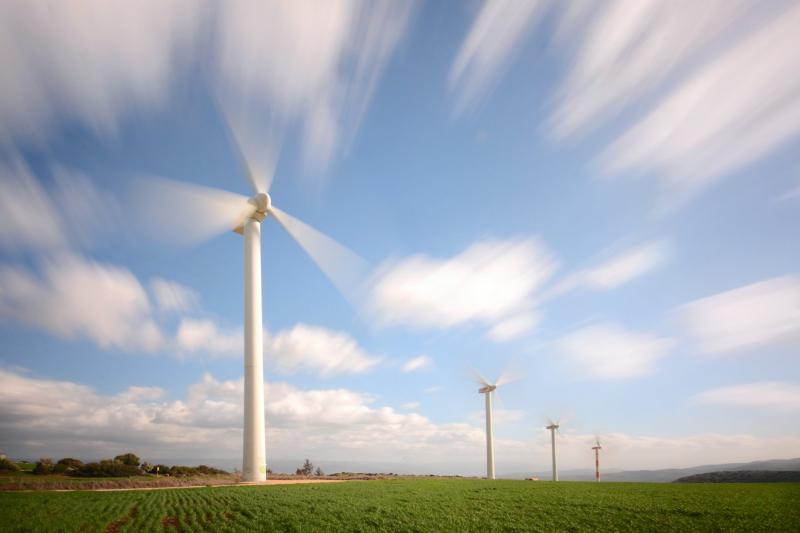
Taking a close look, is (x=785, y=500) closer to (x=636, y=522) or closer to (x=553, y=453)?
(x=636, y=522)

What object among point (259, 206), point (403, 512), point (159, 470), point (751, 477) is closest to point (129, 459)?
point (159, 470)

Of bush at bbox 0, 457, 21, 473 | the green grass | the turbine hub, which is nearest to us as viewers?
the green grass

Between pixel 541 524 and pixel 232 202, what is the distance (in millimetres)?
47617

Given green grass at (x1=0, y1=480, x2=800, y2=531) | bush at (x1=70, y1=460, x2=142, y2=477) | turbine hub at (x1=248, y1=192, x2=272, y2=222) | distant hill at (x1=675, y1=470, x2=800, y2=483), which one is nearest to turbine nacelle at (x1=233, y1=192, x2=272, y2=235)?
turbine hub at (x1=248, y1=192, x2=272, y2=222)

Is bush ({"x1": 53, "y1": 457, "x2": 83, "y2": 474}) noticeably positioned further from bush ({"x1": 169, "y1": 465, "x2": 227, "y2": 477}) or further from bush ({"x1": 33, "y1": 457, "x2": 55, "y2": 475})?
bush ({"x1": 169, "y1": 465, "x2": 227, "y2": 477})

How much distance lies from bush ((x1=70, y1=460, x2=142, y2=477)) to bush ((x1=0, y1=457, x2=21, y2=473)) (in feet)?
28.2

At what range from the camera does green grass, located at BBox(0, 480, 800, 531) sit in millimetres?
26094

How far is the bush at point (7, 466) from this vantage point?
69.7 metres

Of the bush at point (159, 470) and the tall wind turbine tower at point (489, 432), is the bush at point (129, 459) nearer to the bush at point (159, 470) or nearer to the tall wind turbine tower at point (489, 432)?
the bush at point (159, 470)

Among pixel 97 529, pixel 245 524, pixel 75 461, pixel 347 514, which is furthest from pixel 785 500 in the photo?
pixel 75 461

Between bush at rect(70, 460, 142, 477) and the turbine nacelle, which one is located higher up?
the turbine nacelle

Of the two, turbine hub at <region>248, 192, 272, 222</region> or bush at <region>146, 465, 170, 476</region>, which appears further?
bush at <region>146, 465, 170, 476</region>

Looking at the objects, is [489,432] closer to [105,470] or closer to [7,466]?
[105,470]

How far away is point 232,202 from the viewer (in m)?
57.7
